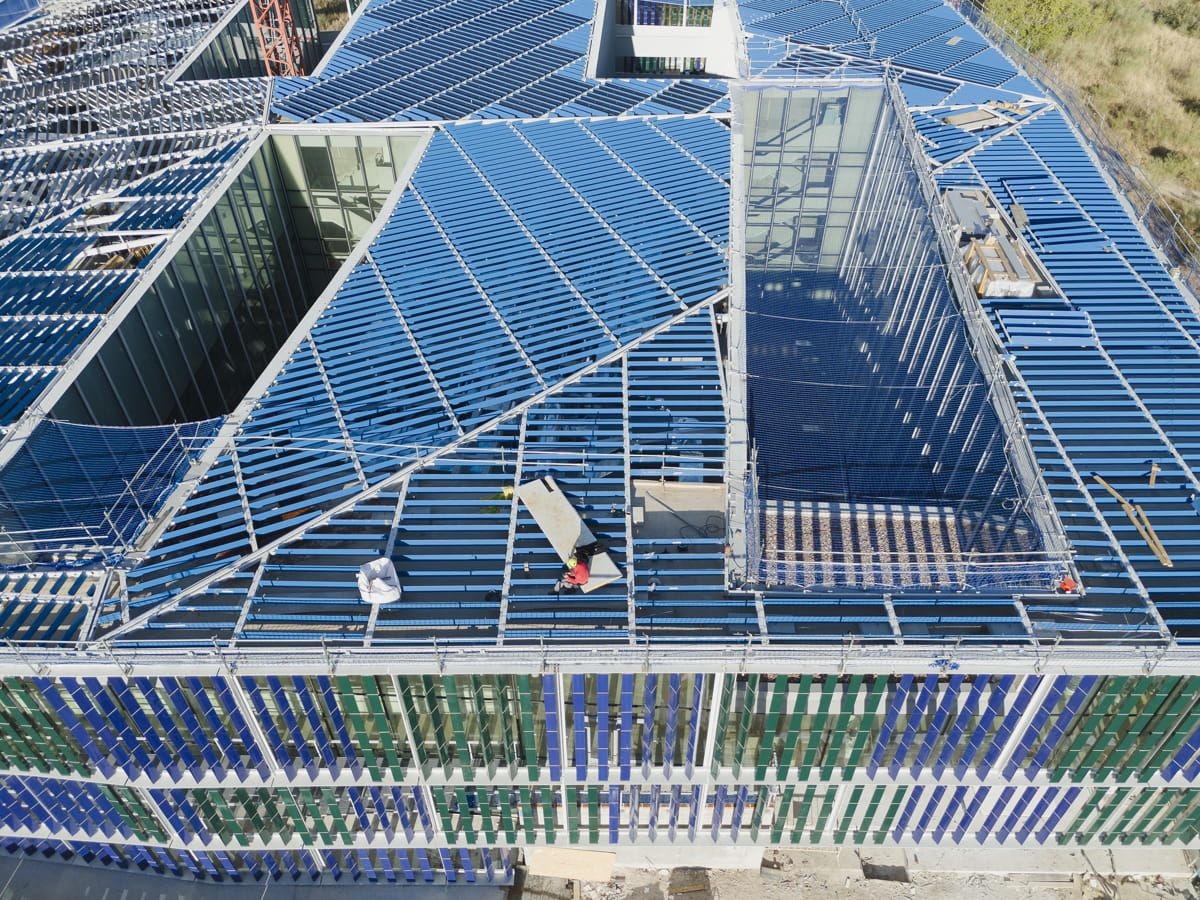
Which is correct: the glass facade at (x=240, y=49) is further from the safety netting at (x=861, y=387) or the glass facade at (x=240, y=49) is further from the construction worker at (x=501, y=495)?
the construction worker at (x=501, y=495)

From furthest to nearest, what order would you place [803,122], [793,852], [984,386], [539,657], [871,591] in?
[803,122]
[793,852]
[984,386]
[871,591]
[539,657]

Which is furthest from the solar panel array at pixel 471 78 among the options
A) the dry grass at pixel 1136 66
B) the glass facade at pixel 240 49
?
the dry grass at pixel 1136 66

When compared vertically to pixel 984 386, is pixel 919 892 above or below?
below

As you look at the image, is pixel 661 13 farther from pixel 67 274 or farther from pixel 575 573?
pixel 575 573

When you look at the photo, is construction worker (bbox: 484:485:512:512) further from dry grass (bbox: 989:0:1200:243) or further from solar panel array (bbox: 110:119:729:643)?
dry grass (bbox: 989:0:1200:243)

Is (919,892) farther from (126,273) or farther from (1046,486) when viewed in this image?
(126,273)

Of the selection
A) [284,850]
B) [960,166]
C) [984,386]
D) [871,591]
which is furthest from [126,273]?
[960,166]
